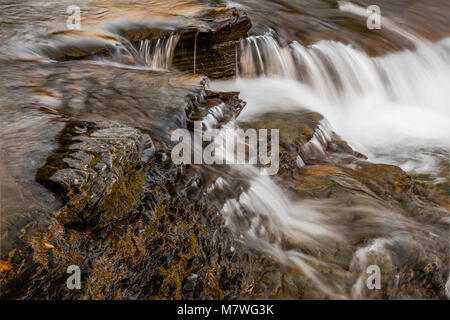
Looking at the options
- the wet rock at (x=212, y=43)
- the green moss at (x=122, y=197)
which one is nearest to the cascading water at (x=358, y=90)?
the wet rock at (x=212, y=43)

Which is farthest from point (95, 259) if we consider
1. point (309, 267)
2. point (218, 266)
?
point (309, 267)

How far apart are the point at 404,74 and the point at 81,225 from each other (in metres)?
7.48

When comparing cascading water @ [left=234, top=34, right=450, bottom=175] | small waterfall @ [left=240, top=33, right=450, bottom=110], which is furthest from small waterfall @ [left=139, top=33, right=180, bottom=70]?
small waterfall @ [left=240, top=33, right=450, bottom=110]

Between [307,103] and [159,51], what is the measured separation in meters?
2.49

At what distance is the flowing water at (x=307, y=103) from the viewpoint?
3451mm

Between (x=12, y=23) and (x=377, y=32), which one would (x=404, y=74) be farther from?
(x=12, y=23)

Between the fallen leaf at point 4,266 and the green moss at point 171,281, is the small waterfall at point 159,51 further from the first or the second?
the fallen leaf at point 4,266

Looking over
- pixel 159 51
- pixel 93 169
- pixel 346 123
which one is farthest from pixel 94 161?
pixel 346 123

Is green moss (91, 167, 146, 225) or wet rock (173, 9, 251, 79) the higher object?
wet rock (173, 9, 251, 79)

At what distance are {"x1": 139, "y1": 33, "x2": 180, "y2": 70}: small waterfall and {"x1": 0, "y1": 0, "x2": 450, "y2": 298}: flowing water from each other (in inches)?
0.7

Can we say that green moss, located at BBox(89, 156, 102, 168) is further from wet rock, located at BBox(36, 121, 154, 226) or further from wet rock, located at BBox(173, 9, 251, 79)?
wet rock, located at BBox(173, 9, 251, 79)

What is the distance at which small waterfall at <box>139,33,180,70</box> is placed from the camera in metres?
6.45

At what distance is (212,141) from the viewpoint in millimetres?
4254

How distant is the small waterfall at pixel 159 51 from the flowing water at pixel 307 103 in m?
0.02
